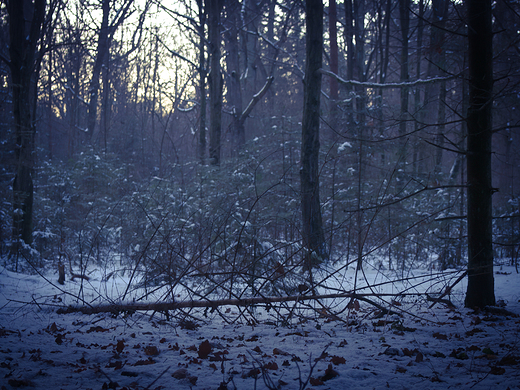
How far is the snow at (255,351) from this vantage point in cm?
223

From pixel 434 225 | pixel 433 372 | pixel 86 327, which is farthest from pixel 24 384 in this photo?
pixel 434 225

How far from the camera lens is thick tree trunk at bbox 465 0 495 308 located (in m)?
3.88

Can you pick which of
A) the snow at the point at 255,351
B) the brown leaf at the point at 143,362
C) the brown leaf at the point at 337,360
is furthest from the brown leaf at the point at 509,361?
the brown leaf at the point at 143,362

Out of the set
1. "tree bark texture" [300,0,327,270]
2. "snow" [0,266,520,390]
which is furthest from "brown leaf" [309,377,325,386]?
"tree bark texture" [300,0,327,270]

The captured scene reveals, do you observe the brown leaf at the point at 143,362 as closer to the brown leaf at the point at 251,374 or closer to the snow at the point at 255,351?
the snow at the point at 255,351

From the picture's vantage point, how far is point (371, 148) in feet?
32.2

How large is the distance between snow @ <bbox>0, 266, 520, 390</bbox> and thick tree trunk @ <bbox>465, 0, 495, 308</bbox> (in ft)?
1.94

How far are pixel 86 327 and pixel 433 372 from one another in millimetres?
3105

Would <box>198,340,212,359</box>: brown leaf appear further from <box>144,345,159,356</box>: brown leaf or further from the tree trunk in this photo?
the tree trunk

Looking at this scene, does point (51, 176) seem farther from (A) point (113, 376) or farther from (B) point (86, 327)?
(A) point (113, 376)

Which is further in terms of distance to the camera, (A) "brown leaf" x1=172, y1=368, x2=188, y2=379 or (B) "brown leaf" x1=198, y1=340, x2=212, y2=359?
(B) "brown leaf" x1=198, y1=340, x2=212, y2=359

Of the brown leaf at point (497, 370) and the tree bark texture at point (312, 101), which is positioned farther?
the tree bark texture at point (312, 101)

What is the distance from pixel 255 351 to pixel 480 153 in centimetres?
322

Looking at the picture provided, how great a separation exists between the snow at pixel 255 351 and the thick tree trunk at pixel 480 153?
0.59 meters
